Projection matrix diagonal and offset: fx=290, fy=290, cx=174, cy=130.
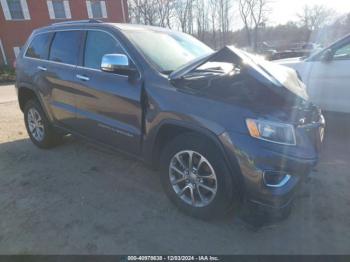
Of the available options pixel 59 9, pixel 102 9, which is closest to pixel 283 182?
pixel 59 9

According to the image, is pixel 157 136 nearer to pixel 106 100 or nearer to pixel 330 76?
pixel 106 100

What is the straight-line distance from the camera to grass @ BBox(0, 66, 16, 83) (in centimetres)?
2016

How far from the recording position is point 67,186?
357cm

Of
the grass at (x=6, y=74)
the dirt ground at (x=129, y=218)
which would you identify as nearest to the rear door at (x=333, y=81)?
the dirt ground at (x=129, y=218)

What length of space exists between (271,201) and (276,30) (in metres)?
53.7

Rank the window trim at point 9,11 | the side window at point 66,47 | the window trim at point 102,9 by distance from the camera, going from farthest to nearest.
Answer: the window trim at point 102,9
the window trim at point 9,11
the side window at point 66,47

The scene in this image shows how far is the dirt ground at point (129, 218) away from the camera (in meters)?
2.49

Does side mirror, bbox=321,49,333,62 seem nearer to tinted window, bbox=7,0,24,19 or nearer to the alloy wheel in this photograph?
the alloy wheel

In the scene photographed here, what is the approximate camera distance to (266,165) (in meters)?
2.25

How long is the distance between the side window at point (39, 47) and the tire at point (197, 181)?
272 centimetres

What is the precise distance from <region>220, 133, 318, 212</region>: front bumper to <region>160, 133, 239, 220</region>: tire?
0.16 metres

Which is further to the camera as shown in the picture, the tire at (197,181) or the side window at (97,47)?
the side window at (97,47)

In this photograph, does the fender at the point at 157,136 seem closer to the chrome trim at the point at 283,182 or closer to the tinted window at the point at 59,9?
the chrome trim at the point at 283,182

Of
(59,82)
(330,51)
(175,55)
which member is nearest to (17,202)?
(59,82)
